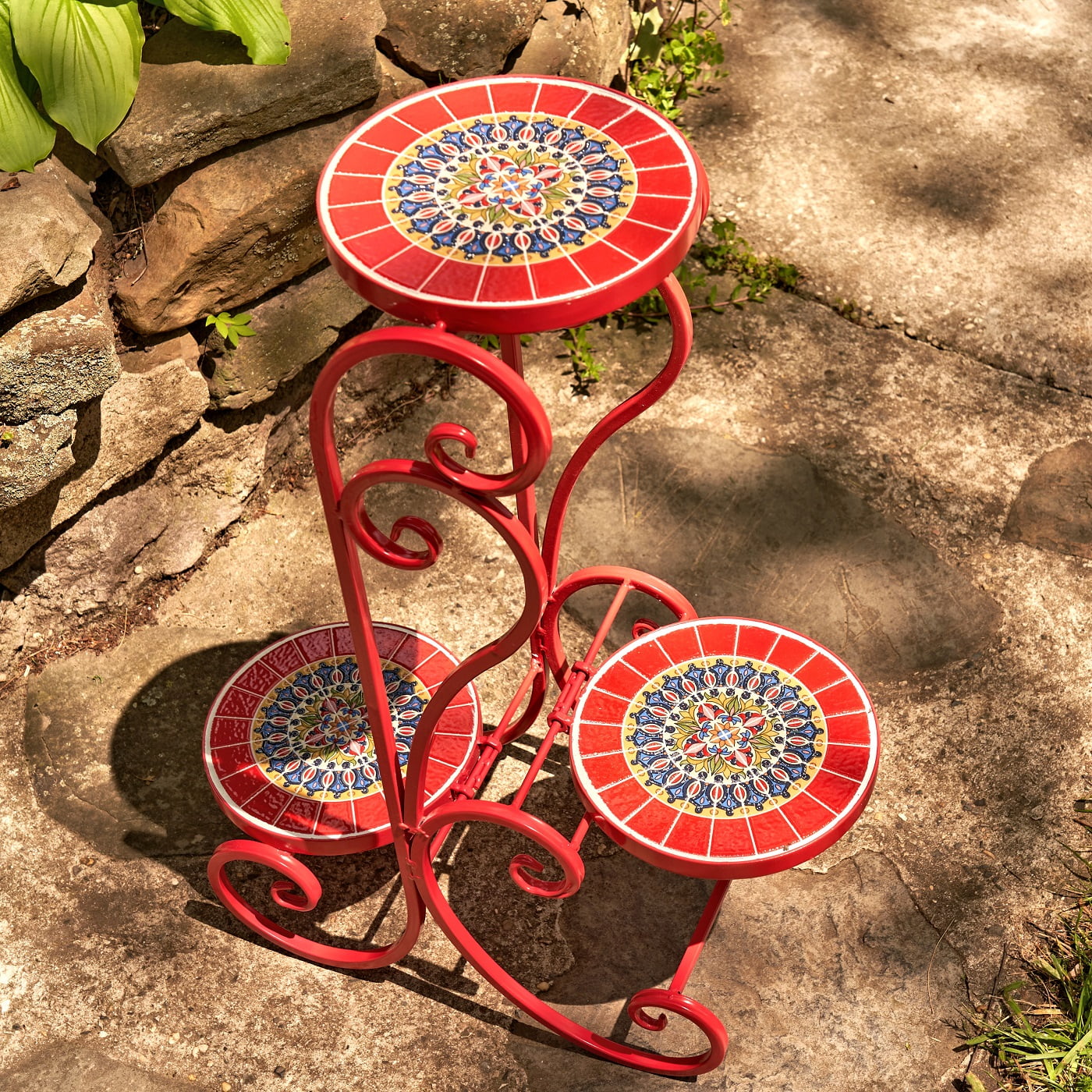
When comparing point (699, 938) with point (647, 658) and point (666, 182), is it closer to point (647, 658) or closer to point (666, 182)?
point (647, 658)

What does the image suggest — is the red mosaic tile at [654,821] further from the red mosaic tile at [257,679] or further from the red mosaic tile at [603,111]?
the red mosaic tile at [603,111]

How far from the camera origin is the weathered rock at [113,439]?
2482 millimetres

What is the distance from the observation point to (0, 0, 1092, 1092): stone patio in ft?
7.09

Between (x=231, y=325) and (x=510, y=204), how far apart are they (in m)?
1.32

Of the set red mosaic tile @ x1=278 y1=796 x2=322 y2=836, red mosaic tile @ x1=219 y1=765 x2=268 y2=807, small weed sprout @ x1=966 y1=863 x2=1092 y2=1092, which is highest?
red mosaic tile @ x1=219 y1=765 x2=268 y2=807

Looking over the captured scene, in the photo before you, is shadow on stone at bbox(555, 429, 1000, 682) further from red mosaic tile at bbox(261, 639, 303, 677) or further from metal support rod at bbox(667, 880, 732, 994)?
metal support rod at bbox(667, 880, 732, 994)

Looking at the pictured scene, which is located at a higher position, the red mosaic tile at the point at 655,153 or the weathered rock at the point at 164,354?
the red mosaic tile at the point at 655,153

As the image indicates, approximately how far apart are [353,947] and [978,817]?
4.16 ft

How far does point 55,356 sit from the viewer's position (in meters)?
2.31

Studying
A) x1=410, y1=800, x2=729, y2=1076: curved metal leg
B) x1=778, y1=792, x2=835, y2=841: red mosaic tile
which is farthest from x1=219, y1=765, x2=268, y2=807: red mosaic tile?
x1=778, y1=792, x2=835, y2=841: red mosaic tile

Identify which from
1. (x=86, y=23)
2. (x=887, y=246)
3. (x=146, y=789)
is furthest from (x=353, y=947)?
(x=887, y=246)

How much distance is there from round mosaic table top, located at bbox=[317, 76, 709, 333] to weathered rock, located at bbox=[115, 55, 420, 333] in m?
0.95

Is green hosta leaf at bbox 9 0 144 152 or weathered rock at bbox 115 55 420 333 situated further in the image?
weathered rock at bbox 115 55 420 333

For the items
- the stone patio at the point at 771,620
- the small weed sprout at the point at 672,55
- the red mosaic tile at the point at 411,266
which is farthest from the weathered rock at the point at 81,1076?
the small weed sprout at the point at 672,55
